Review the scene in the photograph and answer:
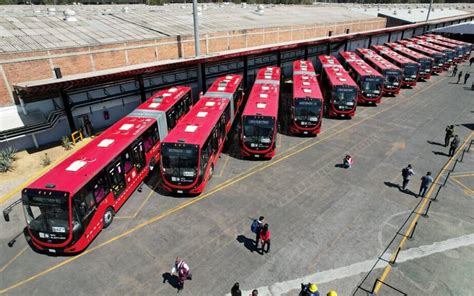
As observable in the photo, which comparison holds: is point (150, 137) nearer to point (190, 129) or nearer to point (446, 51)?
point (190, 129)

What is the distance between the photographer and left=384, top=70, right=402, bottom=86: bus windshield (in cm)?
3322

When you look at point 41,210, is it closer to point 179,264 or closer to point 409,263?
point 179,264

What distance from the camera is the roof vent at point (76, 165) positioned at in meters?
13.6

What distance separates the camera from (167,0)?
3752 inches

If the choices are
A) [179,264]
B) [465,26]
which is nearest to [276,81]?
[179,264]

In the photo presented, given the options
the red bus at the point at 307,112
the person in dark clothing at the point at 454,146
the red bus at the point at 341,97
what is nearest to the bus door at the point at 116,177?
the red bus at the point at 307,112

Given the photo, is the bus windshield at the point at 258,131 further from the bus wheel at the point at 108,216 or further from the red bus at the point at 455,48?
the red bus at the point at 455,48

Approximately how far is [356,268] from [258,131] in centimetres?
1062

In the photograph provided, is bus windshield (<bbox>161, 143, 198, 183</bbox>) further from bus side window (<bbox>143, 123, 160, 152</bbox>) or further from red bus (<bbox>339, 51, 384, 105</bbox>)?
red bus (<bbox>339, 51, 384, 105</bbox>)

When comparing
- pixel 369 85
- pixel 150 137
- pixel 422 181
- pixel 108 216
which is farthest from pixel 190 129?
pixel 369 85

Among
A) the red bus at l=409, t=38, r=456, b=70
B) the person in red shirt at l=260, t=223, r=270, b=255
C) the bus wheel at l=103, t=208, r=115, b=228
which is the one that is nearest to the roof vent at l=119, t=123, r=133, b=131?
the bus wheel at l=103, t=208, r=115, b=228

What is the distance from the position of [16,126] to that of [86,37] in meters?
10.9

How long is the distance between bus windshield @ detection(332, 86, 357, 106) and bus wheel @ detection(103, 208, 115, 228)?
70.2 feet

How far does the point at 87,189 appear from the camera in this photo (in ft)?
42.8
